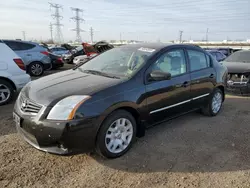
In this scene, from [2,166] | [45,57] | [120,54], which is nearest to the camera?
[2,166]

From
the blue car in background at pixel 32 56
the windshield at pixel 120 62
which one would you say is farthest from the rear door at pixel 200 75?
the blue car in background at pixel 32 56

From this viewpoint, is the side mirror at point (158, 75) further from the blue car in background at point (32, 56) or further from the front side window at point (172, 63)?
the blue car in background at point (32, 56)

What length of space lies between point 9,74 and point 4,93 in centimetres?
48

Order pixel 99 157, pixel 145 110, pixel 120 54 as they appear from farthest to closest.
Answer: pixel 120 54 < pixel 145 110 < pixel 99 157

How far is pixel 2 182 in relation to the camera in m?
2.64

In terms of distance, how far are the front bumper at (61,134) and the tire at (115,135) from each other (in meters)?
0.13

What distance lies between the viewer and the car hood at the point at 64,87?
291 cm

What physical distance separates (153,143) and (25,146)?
1.95 m

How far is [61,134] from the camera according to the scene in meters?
2.68

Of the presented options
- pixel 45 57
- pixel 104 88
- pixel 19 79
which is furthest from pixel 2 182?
pixel 45 57

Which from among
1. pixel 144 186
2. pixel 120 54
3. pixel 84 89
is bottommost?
pixel 144 186

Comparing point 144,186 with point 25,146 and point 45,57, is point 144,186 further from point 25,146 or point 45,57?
point 45,57

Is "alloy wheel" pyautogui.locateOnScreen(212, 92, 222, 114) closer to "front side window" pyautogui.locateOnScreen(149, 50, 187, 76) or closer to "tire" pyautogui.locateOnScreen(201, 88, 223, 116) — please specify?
"tire" pyautogui.locateOnScreen(201, 88, 223, 116)

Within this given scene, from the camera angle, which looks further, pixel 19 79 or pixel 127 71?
pixel 19 79
